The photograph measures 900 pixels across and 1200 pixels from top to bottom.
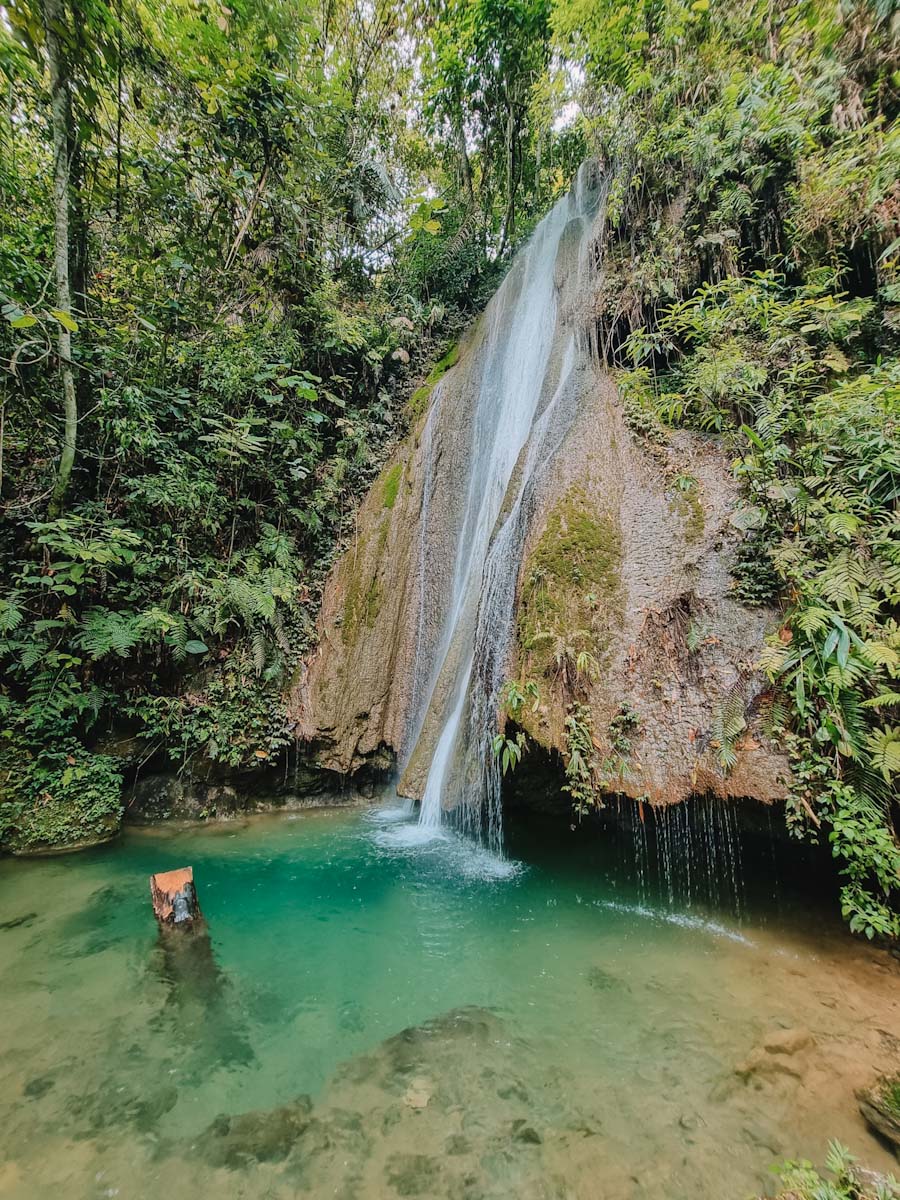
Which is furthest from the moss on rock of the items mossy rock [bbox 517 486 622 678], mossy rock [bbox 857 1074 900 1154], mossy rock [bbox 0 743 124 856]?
mossy rock [bbox 857 1074 900 1154]

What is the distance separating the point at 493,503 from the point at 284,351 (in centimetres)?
457

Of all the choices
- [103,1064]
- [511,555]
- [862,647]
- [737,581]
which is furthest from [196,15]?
[103,1064]

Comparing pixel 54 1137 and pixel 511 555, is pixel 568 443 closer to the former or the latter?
pixel 511 555

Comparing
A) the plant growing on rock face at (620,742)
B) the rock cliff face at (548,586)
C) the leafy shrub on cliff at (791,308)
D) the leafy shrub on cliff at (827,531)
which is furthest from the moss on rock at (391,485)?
the plant growing on rock face at (620,742)

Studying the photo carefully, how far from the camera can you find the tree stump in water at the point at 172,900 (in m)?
3.85

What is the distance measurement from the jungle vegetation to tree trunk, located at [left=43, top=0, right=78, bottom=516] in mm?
36

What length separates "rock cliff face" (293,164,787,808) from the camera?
13.2 ft

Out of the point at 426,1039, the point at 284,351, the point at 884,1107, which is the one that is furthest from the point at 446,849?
the point at 284,351

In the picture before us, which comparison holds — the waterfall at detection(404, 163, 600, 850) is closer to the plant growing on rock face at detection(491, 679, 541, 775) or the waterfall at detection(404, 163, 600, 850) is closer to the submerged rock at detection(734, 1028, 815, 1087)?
the plant growing on rock face at detection(491, 679, 541, 775)

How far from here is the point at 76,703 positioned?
5668 millimetres

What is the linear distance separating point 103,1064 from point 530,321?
9.62m

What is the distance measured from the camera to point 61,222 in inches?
213

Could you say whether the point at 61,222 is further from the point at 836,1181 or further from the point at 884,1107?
the point at 884,1107

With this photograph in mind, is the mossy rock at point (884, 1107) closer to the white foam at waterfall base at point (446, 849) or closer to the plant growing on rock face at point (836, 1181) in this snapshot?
the plant growing on rock face at point (836, 1181)
